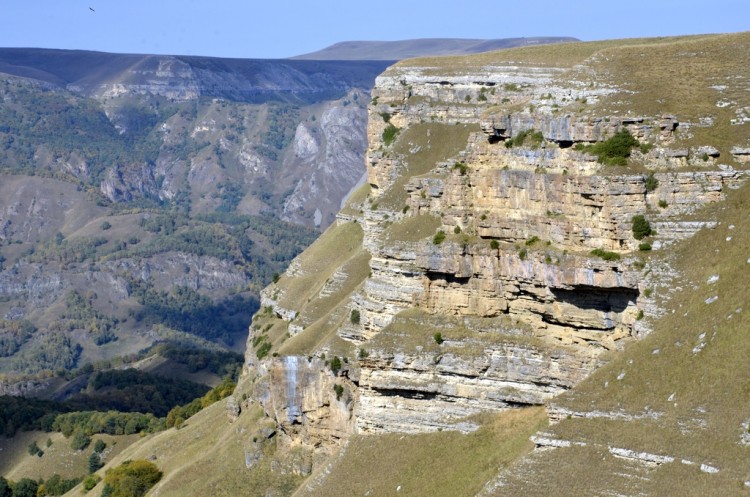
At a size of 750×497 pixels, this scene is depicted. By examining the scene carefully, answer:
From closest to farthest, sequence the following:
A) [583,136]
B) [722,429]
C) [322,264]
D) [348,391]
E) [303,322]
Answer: [722,429]
[583,136]
[348,391]
[303,322]
[322,264]

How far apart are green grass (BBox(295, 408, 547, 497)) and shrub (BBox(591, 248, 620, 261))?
25.8 ft

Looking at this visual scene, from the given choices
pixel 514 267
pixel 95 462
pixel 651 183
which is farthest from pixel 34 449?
pixel 651 183

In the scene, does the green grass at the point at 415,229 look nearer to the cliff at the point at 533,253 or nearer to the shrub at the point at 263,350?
the cliff at the point at 533,253

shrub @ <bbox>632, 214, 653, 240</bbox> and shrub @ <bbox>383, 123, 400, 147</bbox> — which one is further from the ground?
shrub @ <bbox>632, 214, 653, 240</bbox>

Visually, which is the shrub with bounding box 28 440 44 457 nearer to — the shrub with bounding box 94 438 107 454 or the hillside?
the shrub with bounding box 94 438 107 454

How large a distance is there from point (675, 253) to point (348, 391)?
24256 mm

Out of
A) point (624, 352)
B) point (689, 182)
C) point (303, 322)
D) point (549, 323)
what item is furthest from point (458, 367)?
point (303, 322)

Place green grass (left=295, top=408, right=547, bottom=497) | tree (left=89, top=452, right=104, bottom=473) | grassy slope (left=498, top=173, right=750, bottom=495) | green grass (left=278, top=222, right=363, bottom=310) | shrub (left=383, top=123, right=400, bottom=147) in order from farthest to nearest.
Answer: tree (left=89, top=452, right=104, bottom=473)
green grass (left=278, top=222, right=363, bottom=310)
shrub (left=383, top=123, right=400, bottom=147)
green grass (left=295, top=408, right=547, bottom=497)
grassy slope (left=498, top=173, right=750, bottom=495)

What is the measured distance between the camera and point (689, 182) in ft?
202

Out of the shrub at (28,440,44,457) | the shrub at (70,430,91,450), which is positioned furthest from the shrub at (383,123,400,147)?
the shrub at (28,440,44,457)

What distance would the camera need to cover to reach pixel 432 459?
68.9 metres

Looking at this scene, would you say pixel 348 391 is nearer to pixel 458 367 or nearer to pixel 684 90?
pixel 458 367

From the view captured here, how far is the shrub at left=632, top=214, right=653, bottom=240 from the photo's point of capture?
61.2 meters

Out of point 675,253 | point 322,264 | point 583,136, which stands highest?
point 583,136
